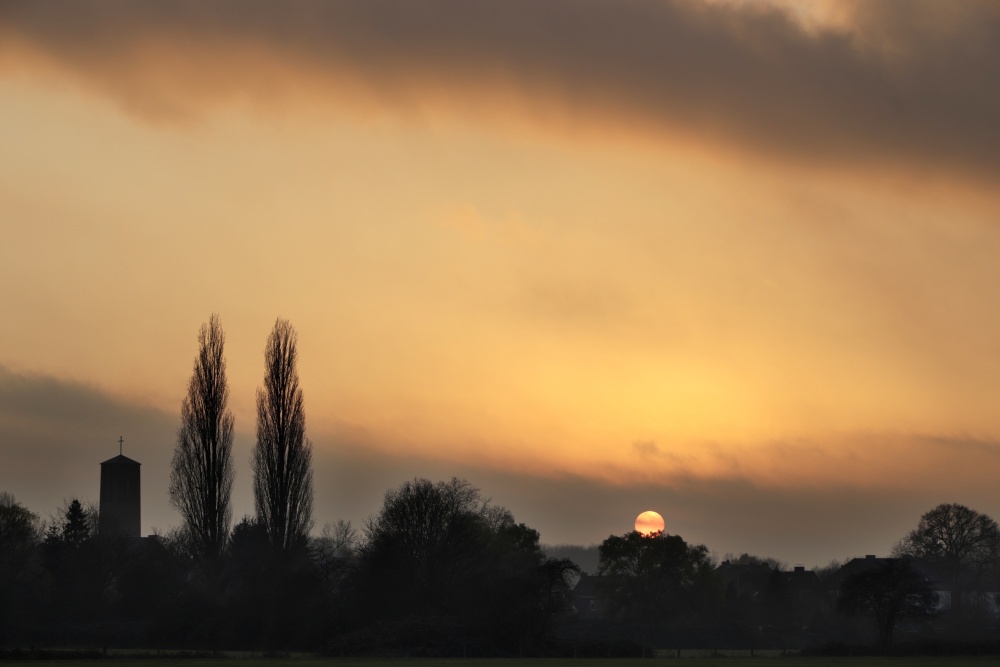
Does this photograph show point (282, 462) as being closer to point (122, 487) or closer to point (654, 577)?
point (654, 577)

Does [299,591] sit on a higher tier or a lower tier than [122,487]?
lower

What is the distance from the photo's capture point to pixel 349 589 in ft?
240

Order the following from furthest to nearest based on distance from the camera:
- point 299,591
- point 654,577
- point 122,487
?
point 122,487 → point 654,577 → point 299,591

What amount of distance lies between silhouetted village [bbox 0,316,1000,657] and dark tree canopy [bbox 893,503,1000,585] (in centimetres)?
488

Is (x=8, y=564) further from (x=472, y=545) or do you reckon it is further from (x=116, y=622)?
(x=472, y=545)

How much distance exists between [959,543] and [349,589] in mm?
56784

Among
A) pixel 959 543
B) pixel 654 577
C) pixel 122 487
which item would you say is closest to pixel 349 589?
pixel 654 577

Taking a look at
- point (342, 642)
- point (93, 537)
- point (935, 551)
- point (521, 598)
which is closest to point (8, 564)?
point (93, 537)

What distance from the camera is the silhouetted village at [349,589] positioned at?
68.7 meters

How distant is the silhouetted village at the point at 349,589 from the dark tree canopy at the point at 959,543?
4.88 metres

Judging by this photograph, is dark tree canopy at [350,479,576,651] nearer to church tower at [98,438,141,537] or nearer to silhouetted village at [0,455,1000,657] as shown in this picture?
silhouetted village at [0,455,1000,657]

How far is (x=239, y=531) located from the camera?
8250 cm

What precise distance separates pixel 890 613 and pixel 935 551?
3106 cm

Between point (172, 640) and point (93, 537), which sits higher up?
point (93, 537)
